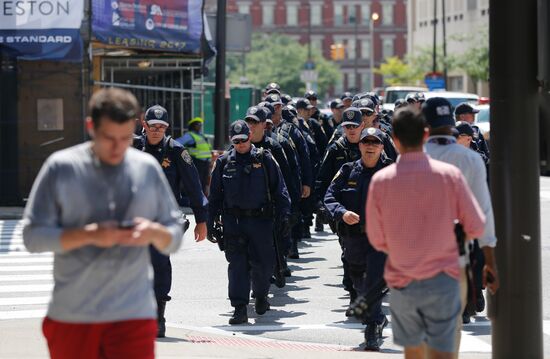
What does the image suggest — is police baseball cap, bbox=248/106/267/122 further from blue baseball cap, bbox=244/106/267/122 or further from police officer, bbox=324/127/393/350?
police officer, bbox=324/127/393/350

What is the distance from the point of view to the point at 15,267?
55.1 ft

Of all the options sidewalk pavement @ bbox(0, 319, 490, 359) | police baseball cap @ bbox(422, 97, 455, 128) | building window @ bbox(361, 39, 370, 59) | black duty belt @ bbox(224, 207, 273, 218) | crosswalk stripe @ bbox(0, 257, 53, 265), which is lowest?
sidewalk pavement @ bbox(0, 319, 490, 359)

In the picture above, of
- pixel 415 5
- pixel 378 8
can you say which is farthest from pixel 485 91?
pixel 378 8

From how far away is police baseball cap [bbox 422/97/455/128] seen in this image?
303 inches

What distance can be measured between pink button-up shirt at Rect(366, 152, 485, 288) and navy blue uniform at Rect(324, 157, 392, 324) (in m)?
4.16

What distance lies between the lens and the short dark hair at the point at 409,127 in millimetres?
6723

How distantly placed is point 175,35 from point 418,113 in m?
20.7

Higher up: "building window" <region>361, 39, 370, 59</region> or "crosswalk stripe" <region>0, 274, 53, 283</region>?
"building window" <region>361, 39, 370, 59</region>

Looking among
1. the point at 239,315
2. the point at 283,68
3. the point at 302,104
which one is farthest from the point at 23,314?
the point at 283,68

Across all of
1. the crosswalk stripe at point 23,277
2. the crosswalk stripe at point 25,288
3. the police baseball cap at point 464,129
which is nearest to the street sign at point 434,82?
the crosswalk stripe at point 23,277

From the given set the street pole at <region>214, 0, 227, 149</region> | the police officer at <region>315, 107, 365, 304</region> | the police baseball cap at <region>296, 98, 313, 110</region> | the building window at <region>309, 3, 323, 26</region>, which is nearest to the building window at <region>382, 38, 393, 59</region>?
the building window at <region>309, 3, 323, 26</region>

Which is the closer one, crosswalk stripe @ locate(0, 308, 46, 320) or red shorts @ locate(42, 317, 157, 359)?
red shorts @ locate(42, 317, 157, 359)

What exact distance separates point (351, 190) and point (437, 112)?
11.3 feet

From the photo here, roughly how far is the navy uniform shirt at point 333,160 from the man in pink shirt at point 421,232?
6.53 meters
